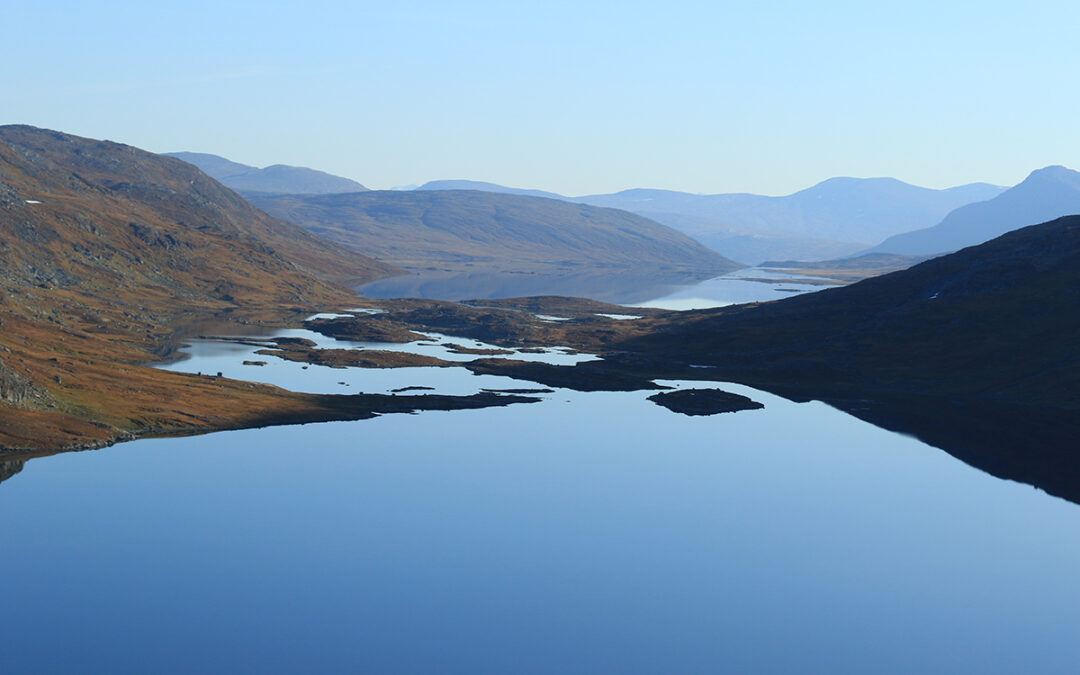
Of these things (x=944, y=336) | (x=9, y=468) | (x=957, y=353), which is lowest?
(x=9, y=468)

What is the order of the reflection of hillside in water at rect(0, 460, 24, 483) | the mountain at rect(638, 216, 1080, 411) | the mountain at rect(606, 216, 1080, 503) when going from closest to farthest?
the reflection of hillside in water at rect(0, 460, 24, 483), the mountain at rect(606, 216, 1080, 503), the mountain at rect(638, 216, 1080, 411)

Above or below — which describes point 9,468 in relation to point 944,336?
below

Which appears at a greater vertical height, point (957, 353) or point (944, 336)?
point (944, 336)

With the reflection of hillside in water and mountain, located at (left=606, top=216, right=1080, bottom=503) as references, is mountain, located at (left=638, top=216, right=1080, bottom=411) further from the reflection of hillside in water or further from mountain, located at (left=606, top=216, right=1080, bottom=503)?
the reflection of hillside in water

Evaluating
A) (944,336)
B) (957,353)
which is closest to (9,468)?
(957,353)

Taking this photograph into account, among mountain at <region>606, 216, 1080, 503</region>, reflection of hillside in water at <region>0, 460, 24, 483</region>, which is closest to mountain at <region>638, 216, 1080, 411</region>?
mountain at <region>606, 216, 1080, 503</region>

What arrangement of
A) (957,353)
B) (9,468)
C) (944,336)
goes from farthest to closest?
(944,336) < (957,353) < (9,468)

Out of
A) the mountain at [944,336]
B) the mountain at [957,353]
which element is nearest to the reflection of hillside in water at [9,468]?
the mountain at [957,353]

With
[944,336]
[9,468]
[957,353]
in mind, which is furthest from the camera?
[944,336]

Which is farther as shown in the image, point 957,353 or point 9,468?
point 957,353

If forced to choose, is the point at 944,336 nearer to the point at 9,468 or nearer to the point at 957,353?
the point at 957,353

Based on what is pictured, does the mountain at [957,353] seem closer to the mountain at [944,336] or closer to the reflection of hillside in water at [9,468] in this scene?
the mountain at [944,336]

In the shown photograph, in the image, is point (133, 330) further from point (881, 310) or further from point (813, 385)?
point (881, 310)
